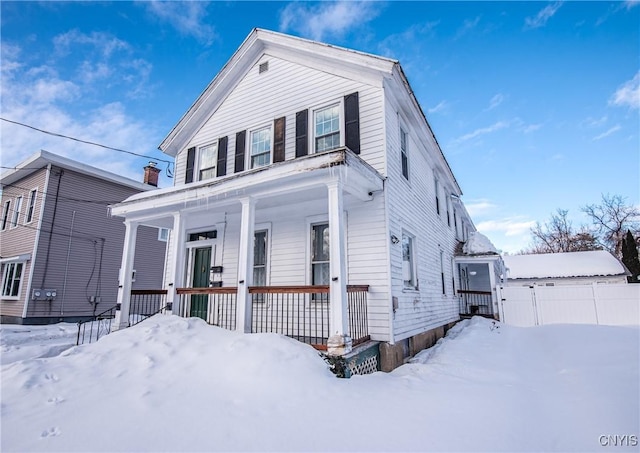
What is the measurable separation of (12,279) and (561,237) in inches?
1823

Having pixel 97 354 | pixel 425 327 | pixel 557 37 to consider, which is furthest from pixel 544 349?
pixel 557 37

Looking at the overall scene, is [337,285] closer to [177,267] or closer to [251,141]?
[177,267]

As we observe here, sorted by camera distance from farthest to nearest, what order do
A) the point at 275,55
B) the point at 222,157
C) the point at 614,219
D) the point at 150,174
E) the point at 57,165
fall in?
1. the point at 614,219
2. the point at 150,174
3. the point at 57,165
4. the point at 222,157
5. the point at 275,55

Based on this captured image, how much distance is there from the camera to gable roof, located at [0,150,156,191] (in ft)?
44.4

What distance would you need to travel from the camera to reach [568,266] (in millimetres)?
23328

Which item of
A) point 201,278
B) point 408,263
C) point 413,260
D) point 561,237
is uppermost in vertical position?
point 561,237

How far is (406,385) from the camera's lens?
15.2ft

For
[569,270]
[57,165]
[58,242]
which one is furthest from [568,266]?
[57,165]

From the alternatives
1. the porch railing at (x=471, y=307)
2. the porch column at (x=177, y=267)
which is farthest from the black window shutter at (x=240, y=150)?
the porch railing at (x=471, y=307)

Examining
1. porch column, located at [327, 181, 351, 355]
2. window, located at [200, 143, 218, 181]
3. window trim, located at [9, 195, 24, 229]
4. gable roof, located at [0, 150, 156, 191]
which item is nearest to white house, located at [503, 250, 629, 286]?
window, located at [200, 143, 218, 181]

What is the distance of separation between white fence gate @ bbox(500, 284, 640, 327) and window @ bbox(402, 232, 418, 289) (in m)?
6.71

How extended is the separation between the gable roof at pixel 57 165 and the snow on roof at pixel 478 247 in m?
15.6

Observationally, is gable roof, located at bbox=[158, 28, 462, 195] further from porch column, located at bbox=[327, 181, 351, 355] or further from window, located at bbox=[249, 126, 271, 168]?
porch column, located at bbox=[327, 181, 351, 355]

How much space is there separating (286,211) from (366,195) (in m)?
2.09
